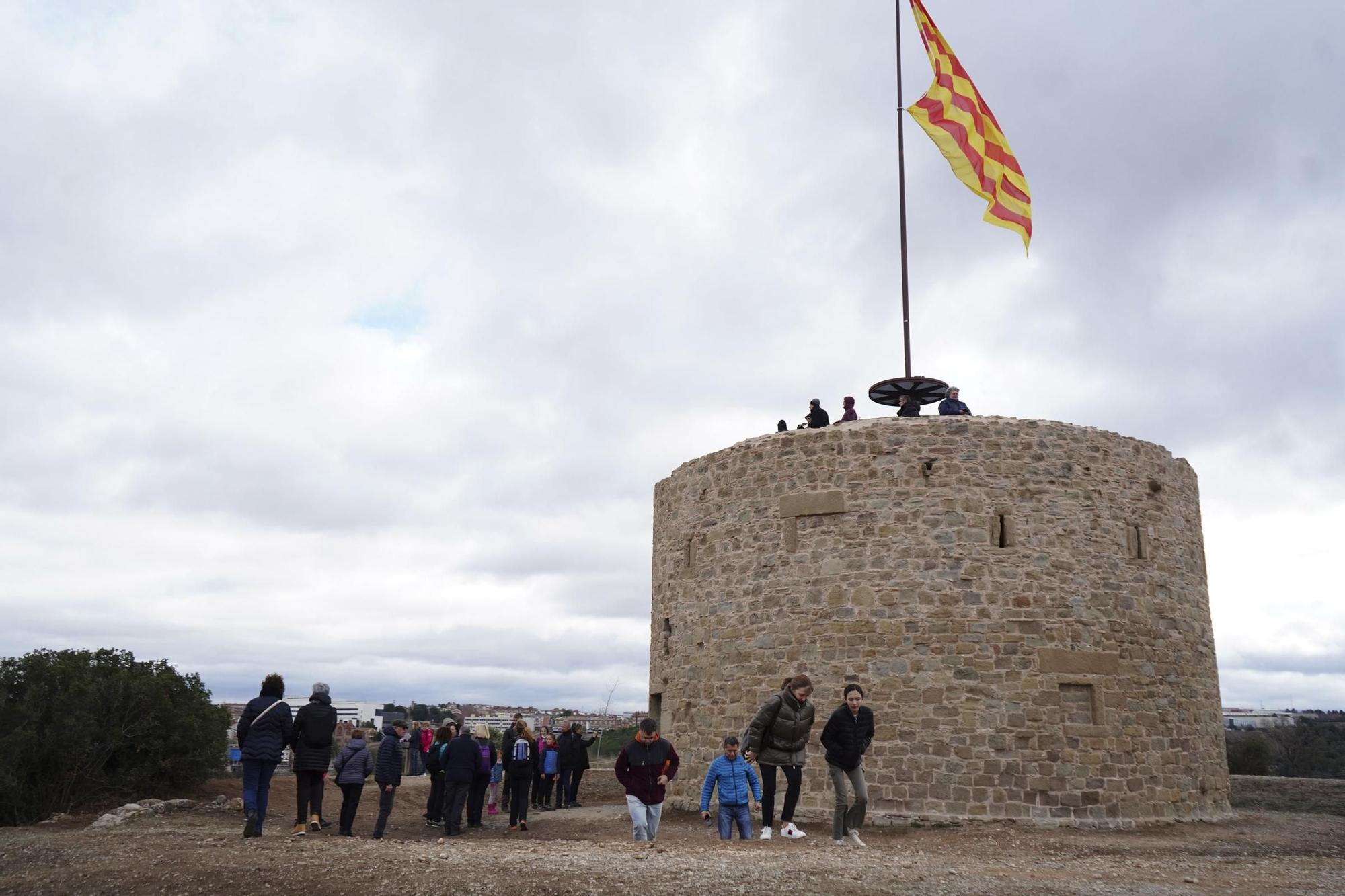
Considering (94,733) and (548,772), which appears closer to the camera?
(548,772)

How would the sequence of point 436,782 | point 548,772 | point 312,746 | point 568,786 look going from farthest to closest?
point 568,786
point 548,772
point 436,782
point 312,746

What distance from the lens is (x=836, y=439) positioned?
12.6m

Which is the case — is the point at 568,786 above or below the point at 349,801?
below

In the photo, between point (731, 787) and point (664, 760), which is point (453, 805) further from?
point (731, 787)

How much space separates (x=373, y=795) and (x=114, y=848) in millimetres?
8845

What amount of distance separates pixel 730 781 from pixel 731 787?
61mm

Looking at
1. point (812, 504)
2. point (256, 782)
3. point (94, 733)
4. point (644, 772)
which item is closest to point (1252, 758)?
point (812, 504)

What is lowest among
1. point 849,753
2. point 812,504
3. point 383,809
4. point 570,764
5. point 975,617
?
point 383,809

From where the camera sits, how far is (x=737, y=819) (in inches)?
356

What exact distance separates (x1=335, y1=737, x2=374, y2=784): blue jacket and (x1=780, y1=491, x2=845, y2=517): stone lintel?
5.60m

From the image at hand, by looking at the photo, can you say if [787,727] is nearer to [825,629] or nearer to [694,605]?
[825,629]

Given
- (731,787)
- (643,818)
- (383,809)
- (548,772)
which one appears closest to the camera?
(731,787)

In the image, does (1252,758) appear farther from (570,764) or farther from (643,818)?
(643,818)

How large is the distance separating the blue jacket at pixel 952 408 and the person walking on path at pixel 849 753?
5456 mm
